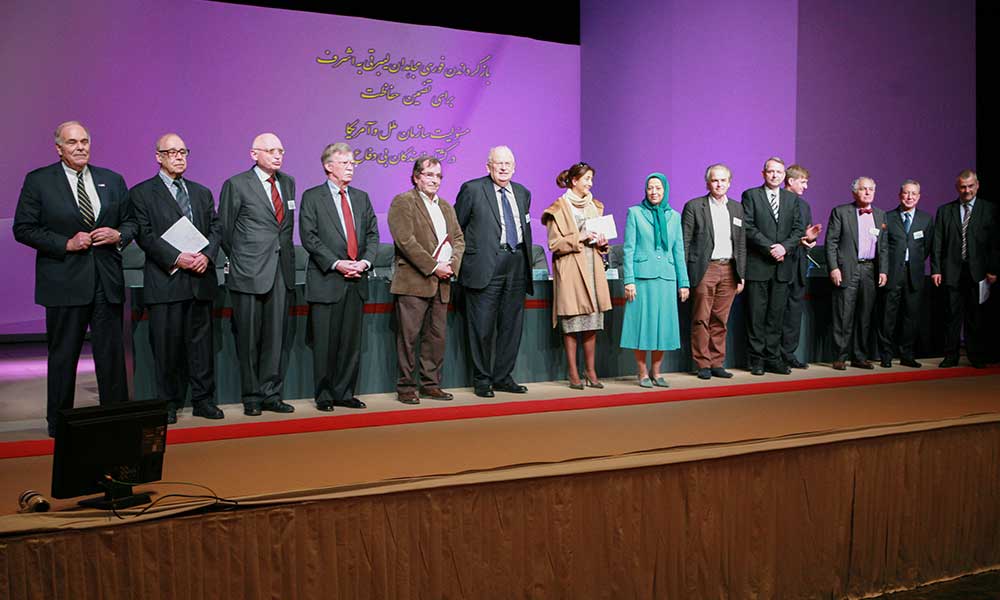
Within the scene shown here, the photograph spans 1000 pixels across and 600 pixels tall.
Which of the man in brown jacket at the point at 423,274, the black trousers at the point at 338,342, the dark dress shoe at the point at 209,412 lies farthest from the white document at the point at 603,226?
the dark dress shoe at the point at 209,412

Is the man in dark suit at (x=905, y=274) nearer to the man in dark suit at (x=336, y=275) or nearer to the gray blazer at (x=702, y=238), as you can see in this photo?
the gray blazer at (x=702, y=238)

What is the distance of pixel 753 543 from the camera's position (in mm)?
3283

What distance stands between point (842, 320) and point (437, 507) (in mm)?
4236

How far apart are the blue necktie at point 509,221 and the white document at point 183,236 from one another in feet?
5.82

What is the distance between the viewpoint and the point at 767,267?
591 centimetres

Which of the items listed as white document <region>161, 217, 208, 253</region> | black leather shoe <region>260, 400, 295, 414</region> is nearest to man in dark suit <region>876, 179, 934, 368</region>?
black leather shoe <region>260, 400, 295, 414</region>

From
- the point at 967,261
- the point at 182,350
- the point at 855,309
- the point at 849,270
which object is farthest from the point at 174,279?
the point at 967,261

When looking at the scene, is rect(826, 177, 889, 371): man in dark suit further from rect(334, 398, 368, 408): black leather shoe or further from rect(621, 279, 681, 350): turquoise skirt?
rect(334, 398, 368, 408): black leather shoe

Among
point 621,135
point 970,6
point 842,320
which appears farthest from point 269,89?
point 970,6

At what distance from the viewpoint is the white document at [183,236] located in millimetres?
4195

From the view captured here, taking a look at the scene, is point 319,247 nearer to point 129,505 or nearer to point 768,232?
point 129,505

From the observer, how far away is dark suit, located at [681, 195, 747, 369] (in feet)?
18.3

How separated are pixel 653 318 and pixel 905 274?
2.39m

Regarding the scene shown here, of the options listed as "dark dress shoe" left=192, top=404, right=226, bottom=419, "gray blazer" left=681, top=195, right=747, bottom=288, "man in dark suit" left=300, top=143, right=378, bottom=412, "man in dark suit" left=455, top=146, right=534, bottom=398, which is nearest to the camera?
"dark dress shoe" left=192, top=404, right=226, bottom=419
